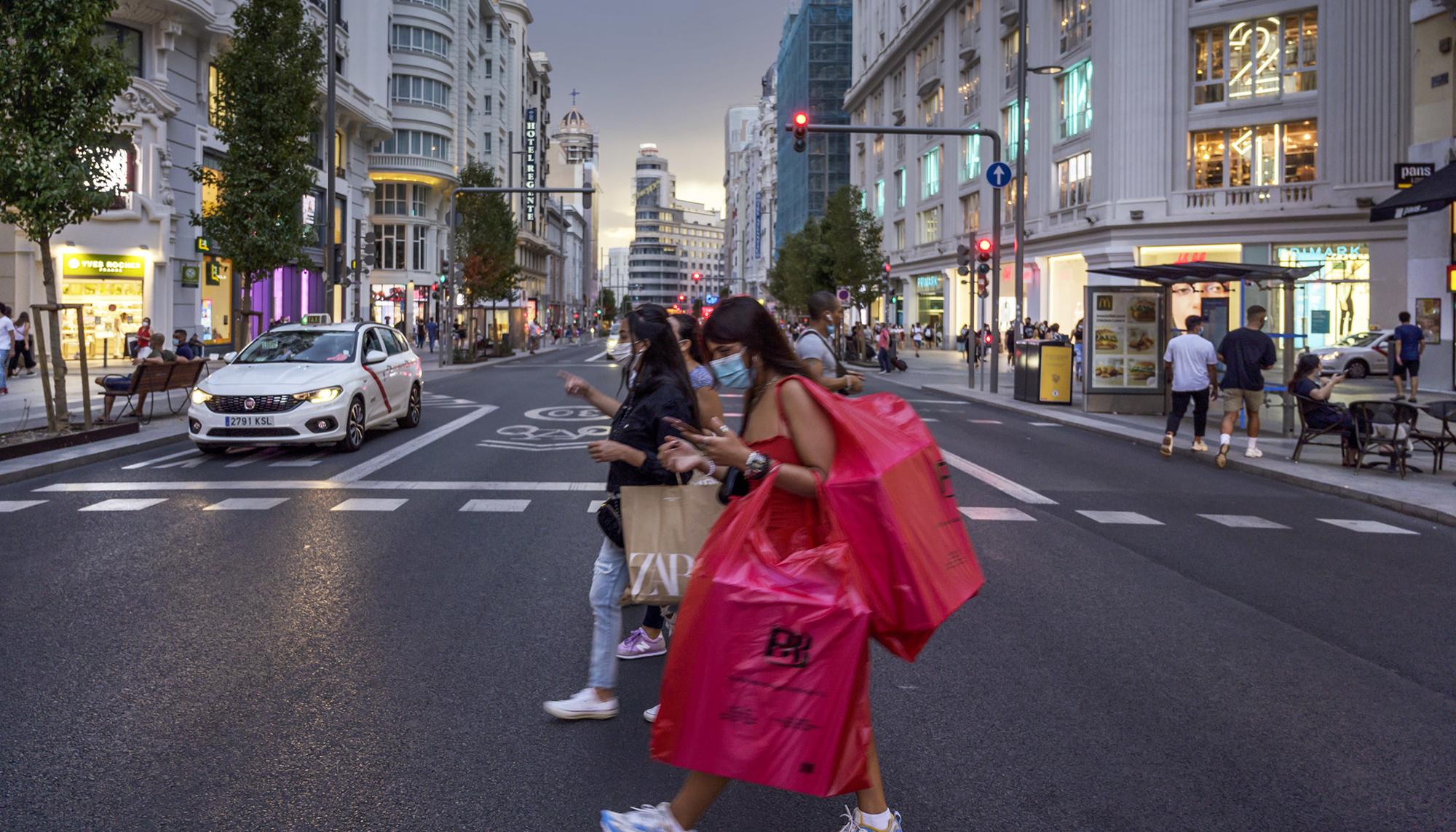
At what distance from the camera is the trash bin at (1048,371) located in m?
22.5

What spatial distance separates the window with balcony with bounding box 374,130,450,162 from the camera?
198 feet

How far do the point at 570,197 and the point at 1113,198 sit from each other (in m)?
154

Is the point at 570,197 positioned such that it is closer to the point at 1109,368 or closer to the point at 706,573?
the point at 1109,368

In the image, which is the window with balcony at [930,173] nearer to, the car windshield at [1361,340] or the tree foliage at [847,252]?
the tree foliage at [847,252]

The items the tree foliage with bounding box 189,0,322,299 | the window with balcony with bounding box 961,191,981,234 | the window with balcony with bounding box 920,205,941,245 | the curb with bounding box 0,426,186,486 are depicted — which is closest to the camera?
the curb with bounding box 0,426,186,486

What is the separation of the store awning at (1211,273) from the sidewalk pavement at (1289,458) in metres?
2.34

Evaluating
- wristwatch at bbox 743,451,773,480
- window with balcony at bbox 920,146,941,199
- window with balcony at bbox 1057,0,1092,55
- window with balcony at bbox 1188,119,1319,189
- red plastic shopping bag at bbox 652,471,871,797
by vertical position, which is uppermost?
window with balcony at bbox 1057,0,1092,55

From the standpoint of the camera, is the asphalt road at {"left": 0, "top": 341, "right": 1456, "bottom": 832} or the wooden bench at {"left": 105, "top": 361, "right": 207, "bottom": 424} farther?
the wooden bench at {"left": 105, "top": 361, "right": 207, "bottom": 424}

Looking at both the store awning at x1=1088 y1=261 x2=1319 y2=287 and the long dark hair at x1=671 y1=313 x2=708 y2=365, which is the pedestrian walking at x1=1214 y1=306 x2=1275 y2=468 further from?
the long dark hair at x1=671 y1=313 x2=708 y2=365

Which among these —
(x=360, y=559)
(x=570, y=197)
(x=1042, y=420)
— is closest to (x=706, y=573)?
→ (x=360, y=559)

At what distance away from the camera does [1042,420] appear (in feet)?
65.5

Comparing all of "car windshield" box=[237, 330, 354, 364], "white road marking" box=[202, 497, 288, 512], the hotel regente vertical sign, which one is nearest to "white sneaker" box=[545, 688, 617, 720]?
"white road marking" box=[202, 497, 288, 512]

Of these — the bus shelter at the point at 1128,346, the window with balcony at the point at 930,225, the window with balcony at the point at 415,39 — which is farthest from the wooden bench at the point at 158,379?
the window with balcony at the point at 415,39

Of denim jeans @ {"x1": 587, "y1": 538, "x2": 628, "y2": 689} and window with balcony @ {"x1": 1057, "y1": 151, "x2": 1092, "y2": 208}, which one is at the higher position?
window with balcony @ {"x1": 1057, "y1": 151, "x2": 1092, "y2": 208}
